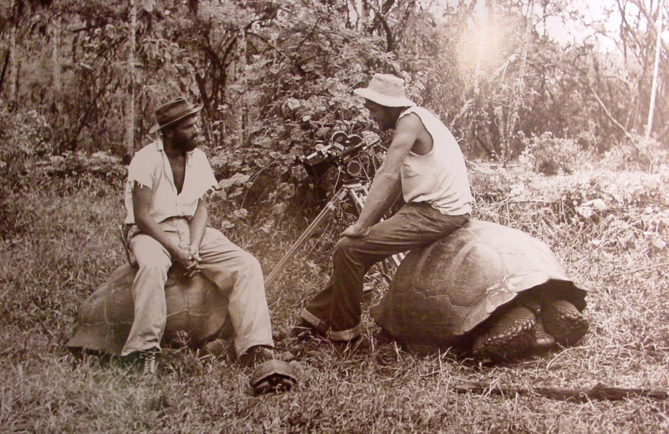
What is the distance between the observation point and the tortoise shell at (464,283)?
438 centimetres

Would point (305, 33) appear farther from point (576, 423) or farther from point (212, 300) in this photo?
point (576, 423)

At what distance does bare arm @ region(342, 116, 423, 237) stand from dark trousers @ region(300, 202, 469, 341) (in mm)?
82

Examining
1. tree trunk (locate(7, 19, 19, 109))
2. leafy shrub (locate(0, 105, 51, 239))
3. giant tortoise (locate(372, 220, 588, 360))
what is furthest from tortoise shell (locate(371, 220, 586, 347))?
tree trunk (locate(7, 19, 19, 109))

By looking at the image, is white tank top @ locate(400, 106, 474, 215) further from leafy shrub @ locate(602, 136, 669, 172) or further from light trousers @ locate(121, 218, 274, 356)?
leafy shrub @ locate(602, 136, 669, 172)

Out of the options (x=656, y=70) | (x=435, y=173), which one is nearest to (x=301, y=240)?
(x=435, y=173)

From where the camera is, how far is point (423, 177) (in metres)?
4.64

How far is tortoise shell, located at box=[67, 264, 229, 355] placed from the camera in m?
4.25

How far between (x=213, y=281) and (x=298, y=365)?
2.88 ft

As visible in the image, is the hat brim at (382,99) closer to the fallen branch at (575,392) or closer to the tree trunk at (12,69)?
the fallen branch at (575,392)

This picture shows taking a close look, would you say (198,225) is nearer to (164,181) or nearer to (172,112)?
(164,181)

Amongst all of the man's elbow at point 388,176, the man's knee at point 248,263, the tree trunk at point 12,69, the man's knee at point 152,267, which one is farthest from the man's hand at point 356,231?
the tree trunk at point 12,69

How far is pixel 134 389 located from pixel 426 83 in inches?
195

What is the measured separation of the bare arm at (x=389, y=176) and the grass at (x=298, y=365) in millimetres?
946

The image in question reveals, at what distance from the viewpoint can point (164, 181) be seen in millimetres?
4348
